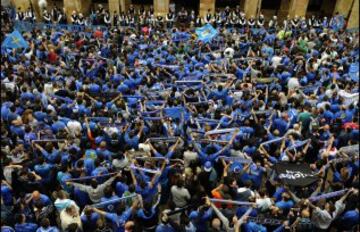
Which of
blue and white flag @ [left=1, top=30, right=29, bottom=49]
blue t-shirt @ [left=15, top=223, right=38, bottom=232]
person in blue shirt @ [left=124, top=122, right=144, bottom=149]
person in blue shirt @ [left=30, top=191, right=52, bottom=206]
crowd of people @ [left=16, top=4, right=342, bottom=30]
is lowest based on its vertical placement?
blue t-shirt @ [left=15, top=223, right=38, bottom=232]

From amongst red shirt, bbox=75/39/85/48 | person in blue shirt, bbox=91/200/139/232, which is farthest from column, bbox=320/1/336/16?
person in blue shirt, bbox=91/200/139/232

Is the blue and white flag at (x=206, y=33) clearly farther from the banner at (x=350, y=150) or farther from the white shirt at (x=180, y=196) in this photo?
the white shirt at (x=180, y=196)

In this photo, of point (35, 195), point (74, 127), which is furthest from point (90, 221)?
point (74, 127)

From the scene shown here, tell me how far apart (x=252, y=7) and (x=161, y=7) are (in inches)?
229

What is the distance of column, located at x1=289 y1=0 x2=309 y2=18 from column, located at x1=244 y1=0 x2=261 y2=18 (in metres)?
2.12

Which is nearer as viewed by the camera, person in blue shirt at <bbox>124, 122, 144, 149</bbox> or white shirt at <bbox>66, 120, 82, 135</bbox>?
person in blue shirt at <bbox>124, 122, 144, 149</bbox>

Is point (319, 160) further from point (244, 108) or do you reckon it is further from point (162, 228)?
point (162, 228)

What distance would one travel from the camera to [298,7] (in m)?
26.2

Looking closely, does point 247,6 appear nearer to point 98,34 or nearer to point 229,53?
point 229,53

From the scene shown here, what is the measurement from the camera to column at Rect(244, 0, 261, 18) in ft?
86.3

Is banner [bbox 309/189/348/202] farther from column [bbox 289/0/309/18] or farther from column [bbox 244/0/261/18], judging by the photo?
column [bbox 289/0/309/18]

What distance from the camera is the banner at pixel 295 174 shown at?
861cm

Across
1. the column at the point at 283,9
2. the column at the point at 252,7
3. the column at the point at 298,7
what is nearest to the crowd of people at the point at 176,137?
the column at the point at 298,7

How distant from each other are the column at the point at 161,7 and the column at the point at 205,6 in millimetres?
2178
